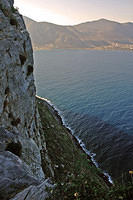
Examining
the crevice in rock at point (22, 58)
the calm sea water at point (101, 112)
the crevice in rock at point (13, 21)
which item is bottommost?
the calm sea water at point (101, 112)

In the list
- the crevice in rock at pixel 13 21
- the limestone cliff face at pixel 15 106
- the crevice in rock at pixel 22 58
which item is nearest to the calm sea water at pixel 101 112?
the limestone cliff face at pixel 15 106

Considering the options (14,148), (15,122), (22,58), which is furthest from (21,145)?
(22,58)

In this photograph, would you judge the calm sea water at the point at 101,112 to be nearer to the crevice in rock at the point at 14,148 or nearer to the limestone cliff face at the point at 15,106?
the limestone cliff face at the point at 15,106

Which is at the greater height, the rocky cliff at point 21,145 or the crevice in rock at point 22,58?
the crevice in rock at point 22,58

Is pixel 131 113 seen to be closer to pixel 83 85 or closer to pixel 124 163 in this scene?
pixel 124 163

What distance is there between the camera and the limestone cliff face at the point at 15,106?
8.92 meters

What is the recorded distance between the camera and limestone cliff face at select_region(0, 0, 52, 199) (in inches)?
351

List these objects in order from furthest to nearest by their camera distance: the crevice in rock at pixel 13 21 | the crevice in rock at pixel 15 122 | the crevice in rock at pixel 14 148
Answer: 1. the crevice in rock at pixel 13 21
2. the crevice in rock at pixel 15 122
3. the crevice in rock at pixel 14 148

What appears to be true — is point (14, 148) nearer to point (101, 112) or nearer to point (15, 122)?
point (15, 122)

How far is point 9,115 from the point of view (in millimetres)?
13797

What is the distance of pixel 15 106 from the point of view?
1491cm

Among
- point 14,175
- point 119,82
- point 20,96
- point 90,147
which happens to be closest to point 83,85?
point 119,82

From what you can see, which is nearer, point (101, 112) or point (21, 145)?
point (21, 145)

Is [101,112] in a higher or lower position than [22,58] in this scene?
lower
